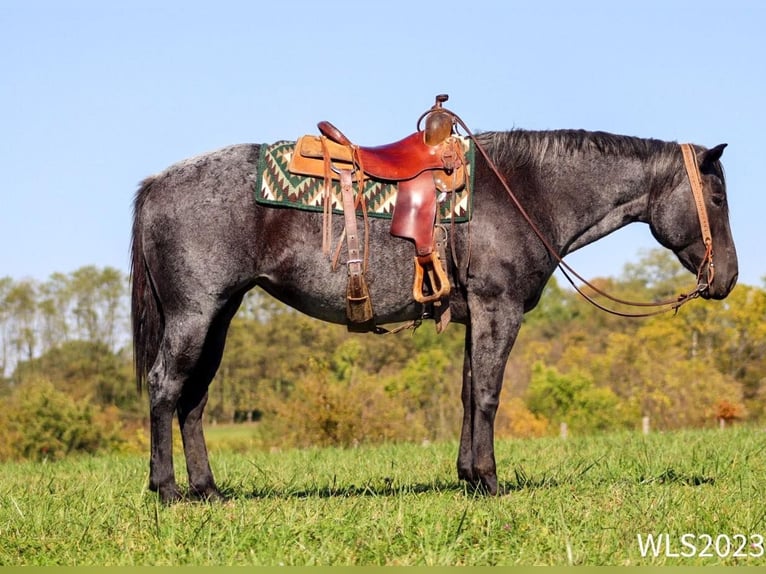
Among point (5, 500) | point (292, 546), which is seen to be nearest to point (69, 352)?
point (5, 500)

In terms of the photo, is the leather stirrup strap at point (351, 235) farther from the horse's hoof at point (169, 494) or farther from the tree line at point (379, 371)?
the tree line at point (379, 371)

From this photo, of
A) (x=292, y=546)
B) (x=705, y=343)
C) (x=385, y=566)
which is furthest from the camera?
(x=705, y=343)

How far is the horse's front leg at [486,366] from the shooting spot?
6.15m

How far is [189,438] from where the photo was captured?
6.45m

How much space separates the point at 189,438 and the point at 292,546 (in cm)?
222

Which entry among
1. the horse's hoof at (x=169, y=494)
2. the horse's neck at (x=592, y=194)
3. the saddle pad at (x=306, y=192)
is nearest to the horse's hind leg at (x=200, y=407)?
the horse's hoof at (x=169, y=494)

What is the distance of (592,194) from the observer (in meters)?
6.66

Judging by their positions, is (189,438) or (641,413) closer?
(189,438)

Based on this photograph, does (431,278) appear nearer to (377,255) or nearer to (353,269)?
(377,255)

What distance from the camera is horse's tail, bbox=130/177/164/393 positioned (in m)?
6.53

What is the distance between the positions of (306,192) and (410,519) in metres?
2.49

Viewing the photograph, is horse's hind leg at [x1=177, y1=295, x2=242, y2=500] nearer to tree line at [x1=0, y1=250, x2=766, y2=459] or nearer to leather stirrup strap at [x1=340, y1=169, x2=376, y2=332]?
leather stirrup strap at [x1=340, y1=169, x2=376, y2=332]

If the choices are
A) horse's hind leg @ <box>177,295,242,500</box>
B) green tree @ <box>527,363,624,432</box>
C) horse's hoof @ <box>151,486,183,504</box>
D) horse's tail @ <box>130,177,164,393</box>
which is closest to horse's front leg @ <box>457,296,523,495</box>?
horse's hind leg @ <box>177,295,242,500</box>

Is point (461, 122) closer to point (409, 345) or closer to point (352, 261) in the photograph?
point (352, 261)
